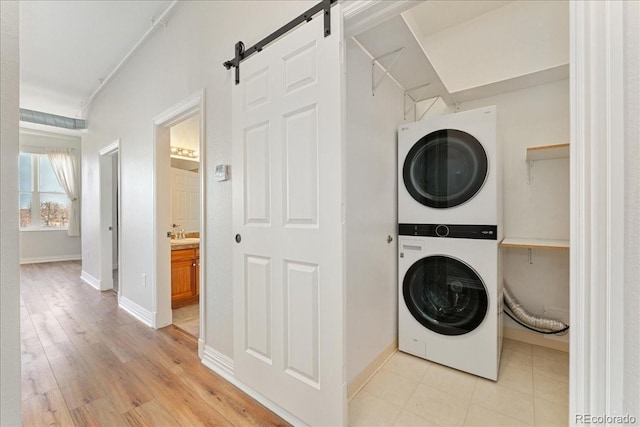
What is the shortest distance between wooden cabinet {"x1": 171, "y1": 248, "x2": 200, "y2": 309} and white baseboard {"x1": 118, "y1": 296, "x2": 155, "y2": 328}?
1.17ft

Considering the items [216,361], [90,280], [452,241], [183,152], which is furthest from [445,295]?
[90,280]

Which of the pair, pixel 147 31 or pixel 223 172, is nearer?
pixel 223 172

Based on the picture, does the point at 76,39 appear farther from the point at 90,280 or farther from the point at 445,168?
the point at 445,168

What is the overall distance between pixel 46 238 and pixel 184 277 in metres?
5.60

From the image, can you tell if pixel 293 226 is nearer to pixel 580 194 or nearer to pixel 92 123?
pixel 580 194

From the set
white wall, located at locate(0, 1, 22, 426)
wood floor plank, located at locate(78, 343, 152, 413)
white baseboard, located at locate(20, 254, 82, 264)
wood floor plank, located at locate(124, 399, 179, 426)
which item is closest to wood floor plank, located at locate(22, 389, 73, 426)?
wood floor plank, located at locate(78, 343, 152, 413)

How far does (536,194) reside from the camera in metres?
2.29

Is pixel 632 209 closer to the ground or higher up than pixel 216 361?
higher up

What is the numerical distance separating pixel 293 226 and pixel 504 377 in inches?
73.4

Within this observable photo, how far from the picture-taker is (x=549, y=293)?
226cm

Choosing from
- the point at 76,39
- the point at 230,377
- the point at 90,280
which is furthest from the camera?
the point at 90,280

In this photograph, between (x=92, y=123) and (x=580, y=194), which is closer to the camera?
(x=580, y=194)

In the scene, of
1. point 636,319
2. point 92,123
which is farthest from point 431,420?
point 92,123

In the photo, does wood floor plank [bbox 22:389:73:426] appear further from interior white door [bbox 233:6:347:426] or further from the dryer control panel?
the dryer control panel
